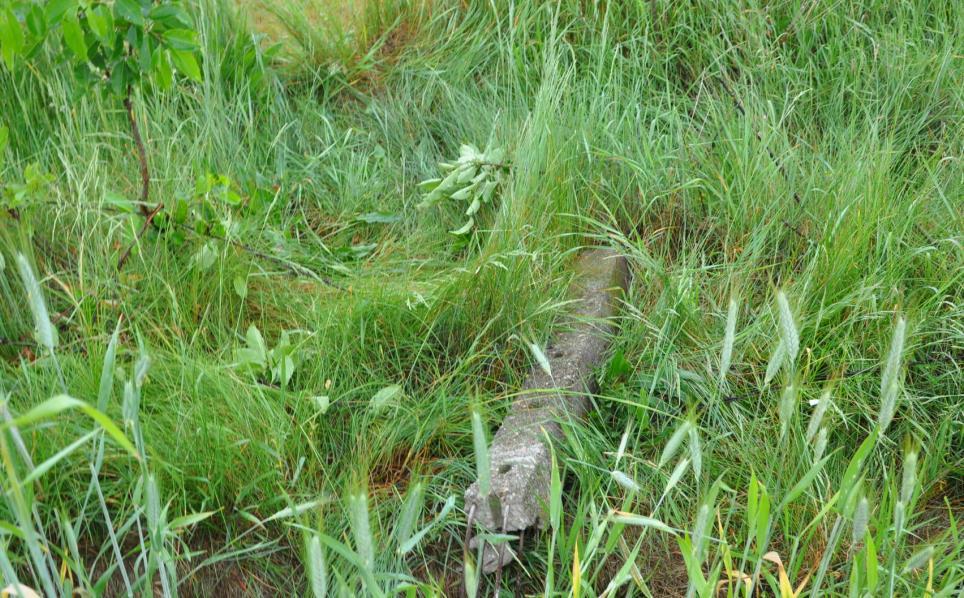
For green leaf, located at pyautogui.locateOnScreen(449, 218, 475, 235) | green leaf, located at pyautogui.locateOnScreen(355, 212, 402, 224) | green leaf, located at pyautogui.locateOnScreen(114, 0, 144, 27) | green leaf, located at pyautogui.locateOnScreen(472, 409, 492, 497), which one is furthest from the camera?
green leaf, located at pyautogui.locateOnScreen(355, 212, 402, 224)

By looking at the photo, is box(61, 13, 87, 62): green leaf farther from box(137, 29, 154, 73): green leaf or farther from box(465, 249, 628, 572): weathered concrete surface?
box(465, 249, 628, 572): weathered concrete surface

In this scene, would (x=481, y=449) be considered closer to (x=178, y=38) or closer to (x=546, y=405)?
(x=546, y=405)

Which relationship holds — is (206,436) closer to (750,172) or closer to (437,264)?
→ (437,264)

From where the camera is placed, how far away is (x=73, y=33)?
2330 mm

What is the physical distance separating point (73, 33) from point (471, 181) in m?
1.27

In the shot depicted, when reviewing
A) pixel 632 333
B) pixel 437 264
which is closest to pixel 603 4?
pixel 437 264

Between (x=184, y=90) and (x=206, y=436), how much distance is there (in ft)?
5.95

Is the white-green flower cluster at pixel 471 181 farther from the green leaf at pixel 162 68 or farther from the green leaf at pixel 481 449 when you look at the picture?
the green leaf at pixel 481 449

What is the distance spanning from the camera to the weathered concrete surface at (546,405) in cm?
192

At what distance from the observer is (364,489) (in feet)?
3.74

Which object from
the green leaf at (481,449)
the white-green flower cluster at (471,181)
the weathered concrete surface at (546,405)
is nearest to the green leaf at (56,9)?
the white-green flower cluster at (471,181)

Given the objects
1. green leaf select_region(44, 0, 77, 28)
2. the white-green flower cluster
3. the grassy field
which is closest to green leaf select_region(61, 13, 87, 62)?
green leaf select_region(44, 0, 77, 28)

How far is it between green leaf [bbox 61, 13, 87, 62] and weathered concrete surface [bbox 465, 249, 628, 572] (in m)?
1.34

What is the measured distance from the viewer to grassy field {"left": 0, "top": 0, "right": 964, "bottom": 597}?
5.98ft
